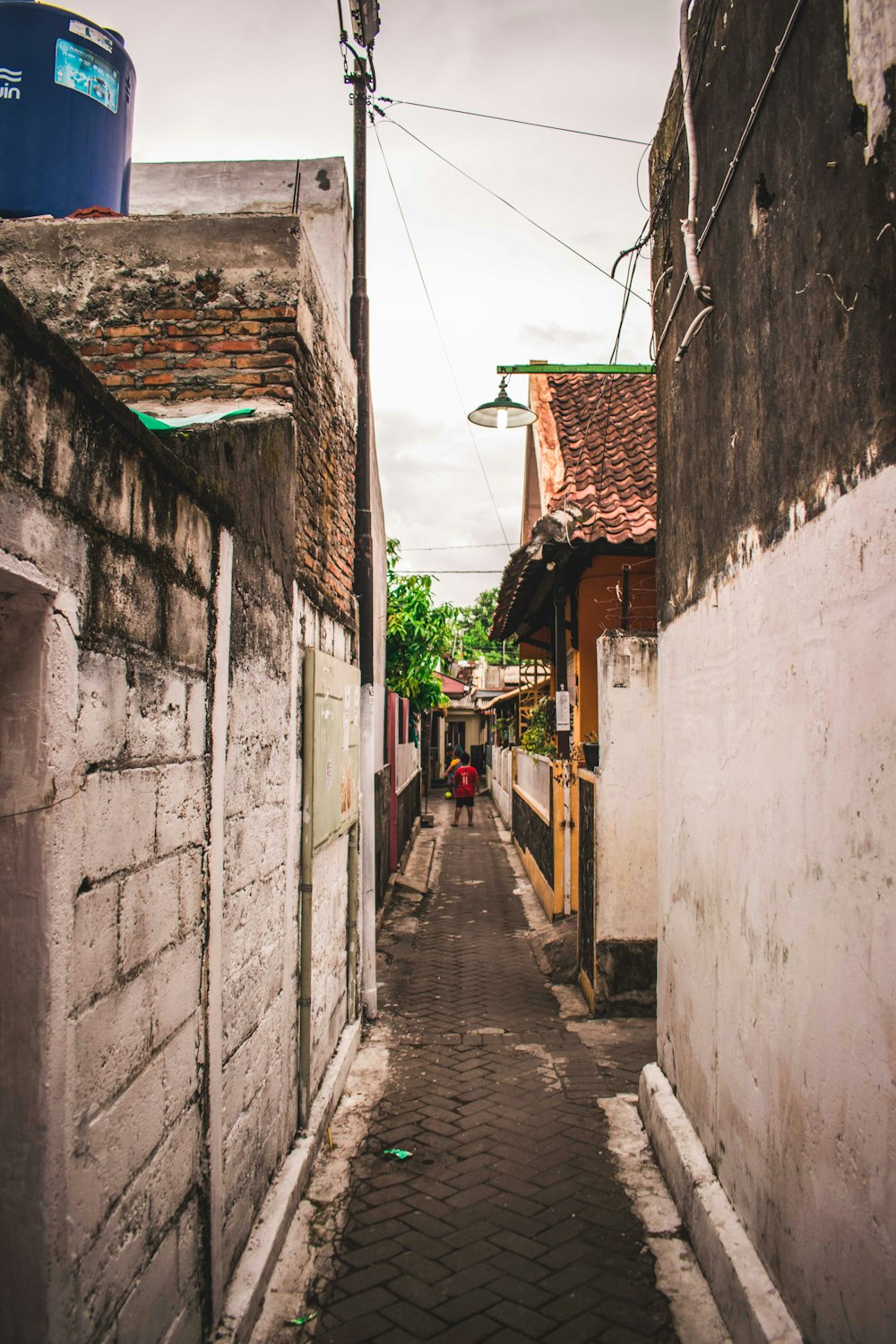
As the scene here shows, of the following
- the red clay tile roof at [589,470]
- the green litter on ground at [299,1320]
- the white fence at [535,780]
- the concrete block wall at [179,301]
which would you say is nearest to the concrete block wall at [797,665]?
the green litter on ground at [299,1320]

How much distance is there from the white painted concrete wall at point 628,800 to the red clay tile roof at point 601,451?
6.23 ft

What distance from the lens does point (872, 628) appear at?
2.15 metres

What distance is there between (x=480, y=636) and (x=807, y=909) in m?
51.5

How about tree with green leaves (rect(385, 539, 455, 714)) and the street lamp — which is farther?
tree with green leaves (rect(385, 539, 455, 714))

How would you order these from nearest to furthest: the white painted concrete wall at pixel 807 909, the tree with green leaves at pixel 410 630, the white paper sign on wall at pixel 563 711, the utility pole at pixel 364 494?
the white painted concrete wall at pixel 807 909
the utility pole at pixel 364 494
the white paper sign on wall at pixel 563 711
the tree with green leaves at pixel 410 630

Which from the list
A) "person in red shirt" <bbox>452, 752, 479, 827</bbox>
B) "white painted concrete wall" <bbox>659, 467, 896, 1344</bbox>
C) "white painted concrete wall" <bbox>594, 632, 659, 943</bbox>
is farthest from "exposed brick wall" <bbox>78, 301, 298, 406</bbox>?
"person in red shirt" <bbox>452, 752, 479, 827</bbox>

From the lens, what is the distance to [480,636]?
177 ft

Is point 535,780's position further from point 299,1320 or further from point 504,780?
point 299,1320

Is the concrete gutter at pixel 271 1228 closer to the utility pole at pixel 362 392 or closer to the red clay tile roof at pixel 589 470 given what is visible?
the utility pole at pixel 362 392

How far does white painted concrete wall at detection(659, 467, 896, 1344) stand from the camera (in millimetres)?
2094

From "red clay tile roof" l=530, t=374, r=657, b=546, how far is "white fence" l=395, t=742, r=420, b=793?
567cm

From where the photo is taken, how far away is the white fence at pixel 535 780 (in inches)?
421

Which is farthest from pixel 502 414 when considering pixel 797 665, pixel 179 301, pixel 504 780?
pixel 504 780

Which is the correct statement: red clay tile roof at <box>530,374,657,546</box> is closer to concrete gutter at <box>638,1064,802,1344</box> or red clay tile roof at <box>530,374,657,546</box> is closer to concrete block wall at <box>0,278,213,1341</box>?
concrete gutter at <box>638,1064,802,1344</box>
